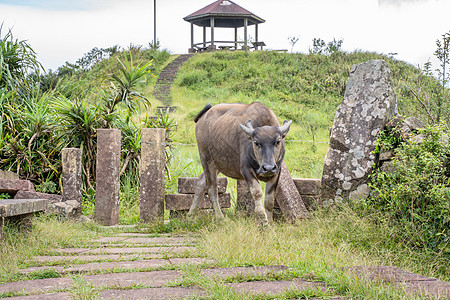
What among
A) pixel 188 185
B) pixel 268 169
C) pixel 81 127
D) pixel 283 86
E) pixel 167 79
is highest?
pixel 167 79

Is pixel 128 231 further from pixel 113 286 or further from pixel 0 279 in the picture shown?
pixel 113 286

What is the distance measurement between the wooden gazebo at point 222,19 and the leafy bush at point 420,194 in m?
28.2

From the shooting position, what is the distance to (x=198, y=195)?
708 cm

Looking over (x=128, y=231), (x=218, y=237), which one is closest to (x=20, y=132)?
(x=128, y=231)

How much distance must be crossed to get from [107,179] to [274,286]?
15.2 feet

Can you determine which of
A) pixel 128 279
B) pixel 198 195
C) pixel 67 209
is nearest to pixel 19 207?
pixel 128 279

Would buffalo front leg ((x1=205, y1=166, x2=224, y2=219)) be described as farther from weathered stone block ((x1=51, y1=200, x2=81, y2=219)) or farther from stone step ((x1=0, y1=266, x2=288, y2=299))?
stone step ((x1=0, y1=266, x2=288, y2=299))

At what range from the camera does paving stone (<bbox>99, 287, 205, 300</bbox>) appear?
2.96m

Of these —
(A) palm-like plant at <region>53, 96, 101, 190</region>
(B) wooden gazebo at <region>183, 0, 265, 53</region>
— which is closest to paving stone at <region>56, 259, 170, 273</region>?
(A) palm-like plant at <region>53, 96, 101, 190</region>

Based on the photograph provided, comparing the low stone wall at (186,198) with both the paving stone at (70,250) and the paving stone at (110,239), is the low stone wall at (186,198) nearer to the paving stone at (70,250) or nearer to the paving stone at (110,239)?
the paving stone at (110,239)

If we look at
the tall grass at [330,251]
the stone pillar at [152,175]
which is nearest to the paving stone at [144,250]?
the tall grass at [330,251]

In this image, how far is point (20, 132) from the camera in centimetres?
864

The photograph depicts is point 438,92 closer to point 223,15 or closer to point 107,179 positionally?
point 107,179

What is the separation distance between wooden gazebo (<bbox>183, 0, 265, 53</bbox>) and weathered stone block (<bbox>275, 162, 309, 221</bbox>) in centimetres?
2698
